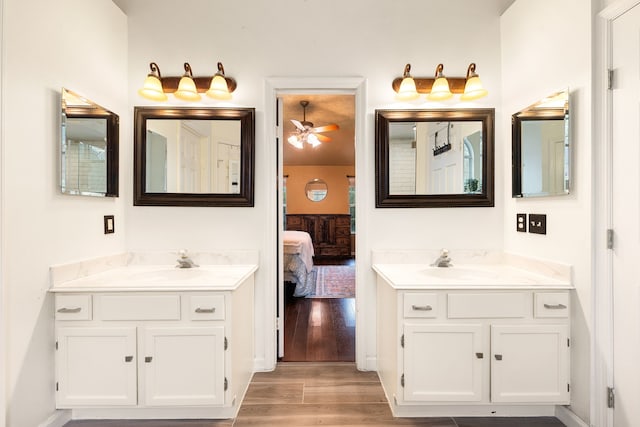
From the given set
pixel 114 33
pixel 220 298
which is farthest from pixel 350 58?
pixel 220 298

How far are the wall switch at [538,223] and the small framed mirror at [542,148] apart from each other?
0.45 ft

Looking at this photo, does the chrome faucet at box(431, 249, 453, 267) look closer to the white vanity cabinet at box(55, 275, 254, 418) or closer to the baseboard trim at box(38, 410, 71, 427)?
the white vanity cabinet at box(55, 275, 254, 418)

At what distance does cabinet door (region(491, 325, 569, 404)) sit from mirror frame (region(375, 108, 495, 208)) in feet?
3.08

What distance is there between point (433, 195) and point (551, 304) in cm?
98

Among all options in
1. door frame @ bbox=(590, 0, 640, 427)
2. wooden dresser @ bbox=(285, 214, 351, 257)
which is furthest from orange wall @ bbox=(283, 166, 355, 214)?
door frame @ bbox=(590, 0, 640, 427)

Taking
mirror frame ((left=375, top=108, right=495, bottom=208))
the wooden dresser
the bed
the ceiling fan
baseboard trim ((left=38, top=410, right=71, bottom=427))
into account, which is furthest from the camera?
the wooden dresser

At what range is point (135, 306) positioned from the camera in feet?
5.73

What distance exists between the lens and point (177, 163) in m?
2.35

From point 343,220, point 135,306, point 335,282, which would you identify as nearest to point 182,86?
point 135,306

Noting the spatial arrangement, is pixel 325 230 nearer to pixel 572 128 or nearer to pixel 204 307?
pixel 204 307

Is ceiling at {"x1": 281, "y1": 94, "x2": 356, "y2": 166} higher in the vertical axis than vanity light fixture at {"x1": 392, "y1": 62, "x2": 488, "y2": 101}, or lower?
higher

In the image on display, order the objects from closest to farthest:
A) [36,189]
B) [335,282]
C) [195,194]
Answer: [36,189] → [195,194] → [335,282]

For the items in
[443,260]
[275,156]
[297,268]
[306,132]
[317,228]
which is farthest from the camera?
[317,228]

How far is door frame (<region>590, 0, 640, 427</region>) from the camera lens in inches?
63.2
